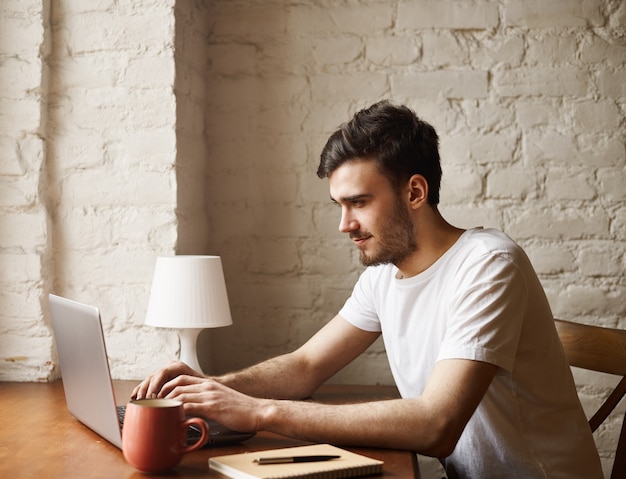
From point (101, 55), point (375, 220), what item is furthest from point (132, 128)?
point (375, 220)

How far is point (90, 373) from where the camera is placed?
4.55 feet

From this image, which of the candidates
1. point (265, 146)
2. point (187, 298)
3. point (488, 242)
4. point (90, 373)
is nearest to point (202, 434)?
point (90, 373)

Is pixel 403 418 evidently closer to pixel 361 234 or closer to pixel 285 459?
pixel 285 459

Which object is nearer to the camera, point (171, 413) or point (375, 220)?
point (171, 413)

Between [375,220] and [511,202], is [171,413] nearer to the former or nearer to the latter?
[375,220]

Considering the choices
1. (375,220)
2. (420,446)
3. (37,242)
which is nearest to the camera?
(420,446)

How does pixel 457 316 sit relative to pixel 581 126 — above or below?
below

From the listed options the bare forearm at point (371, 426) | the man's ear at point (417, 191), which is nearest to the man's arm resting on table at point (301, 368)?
the bare forearm at point (371, 426)

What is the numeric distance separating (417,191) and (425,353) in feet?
1.20

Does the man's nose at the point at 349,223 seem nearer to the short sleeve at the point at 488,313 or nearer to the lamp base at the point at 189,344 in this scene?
the short sleeve at the point at 488,313

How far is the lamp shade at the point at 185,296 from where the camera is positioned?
2.00 m

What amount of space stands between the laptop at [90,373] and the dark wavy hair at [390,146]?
0.65m

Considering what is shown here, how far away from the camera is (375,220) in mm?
1686

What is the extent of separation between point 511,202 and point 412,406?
3.76 ft
